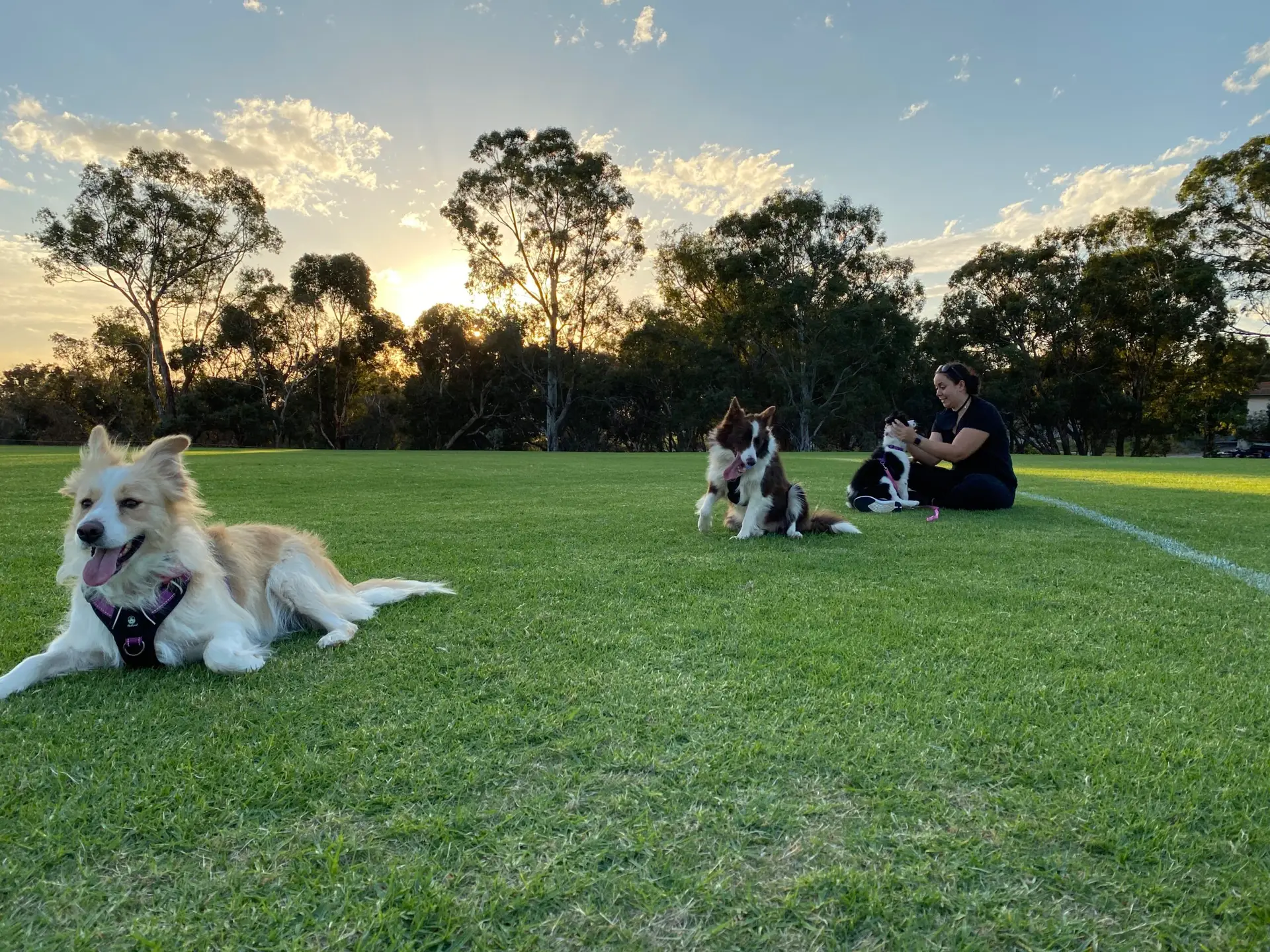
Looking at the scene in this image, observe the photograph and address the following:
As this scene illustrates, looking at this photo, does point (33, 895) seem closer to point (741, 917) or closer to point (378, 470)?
point (741, 917)

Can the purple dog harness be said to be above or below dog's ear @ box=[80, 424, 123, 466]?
below

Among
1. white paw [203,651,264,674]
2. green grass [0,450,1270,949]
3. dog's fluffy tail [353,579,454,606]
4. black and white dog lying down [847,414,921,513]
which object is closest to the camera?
green grass [0,450,1270,949]

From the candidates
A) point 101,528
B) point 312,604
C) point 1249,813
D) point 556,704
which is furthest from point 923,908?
point 101,528

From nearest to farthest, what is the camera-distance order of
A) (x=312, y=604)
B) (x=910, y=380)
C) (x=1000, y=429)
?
(x=312, y=604) → (x=1000, y=429) → (x=910, y=380)

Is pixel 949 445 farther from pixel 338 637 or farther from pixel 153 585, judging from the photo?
pixel 153 585

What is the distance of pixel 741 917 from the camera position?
1.24 m

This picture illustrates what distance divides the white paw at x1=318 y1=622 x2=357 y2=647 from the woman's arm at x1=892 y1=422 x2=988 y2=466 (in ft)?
19.1

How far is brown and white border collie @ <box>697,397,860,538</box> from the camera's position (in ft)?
19.1

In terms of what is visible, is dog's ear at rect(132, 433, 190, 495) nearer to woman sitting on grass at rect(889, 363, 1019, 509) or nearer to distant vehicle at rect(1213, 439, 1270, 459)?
woman sitting on grass at rect(889, 363, 1019, 509)

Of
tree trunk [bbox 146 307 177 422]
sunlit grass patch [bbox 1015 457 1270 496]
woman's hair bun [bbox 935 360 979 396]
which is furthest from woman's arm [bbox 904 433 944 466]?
tree trunk [bbox 146 307 177 422]

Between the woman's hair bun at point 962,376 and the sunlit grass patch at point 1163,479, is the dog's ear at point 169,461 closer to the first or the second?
the woman's hair bun at point 962,376

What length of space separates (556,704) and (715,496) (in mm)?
4036

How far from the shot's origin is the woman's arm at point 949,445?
6.89 meters

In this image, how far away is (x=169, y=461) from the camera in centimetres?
281
